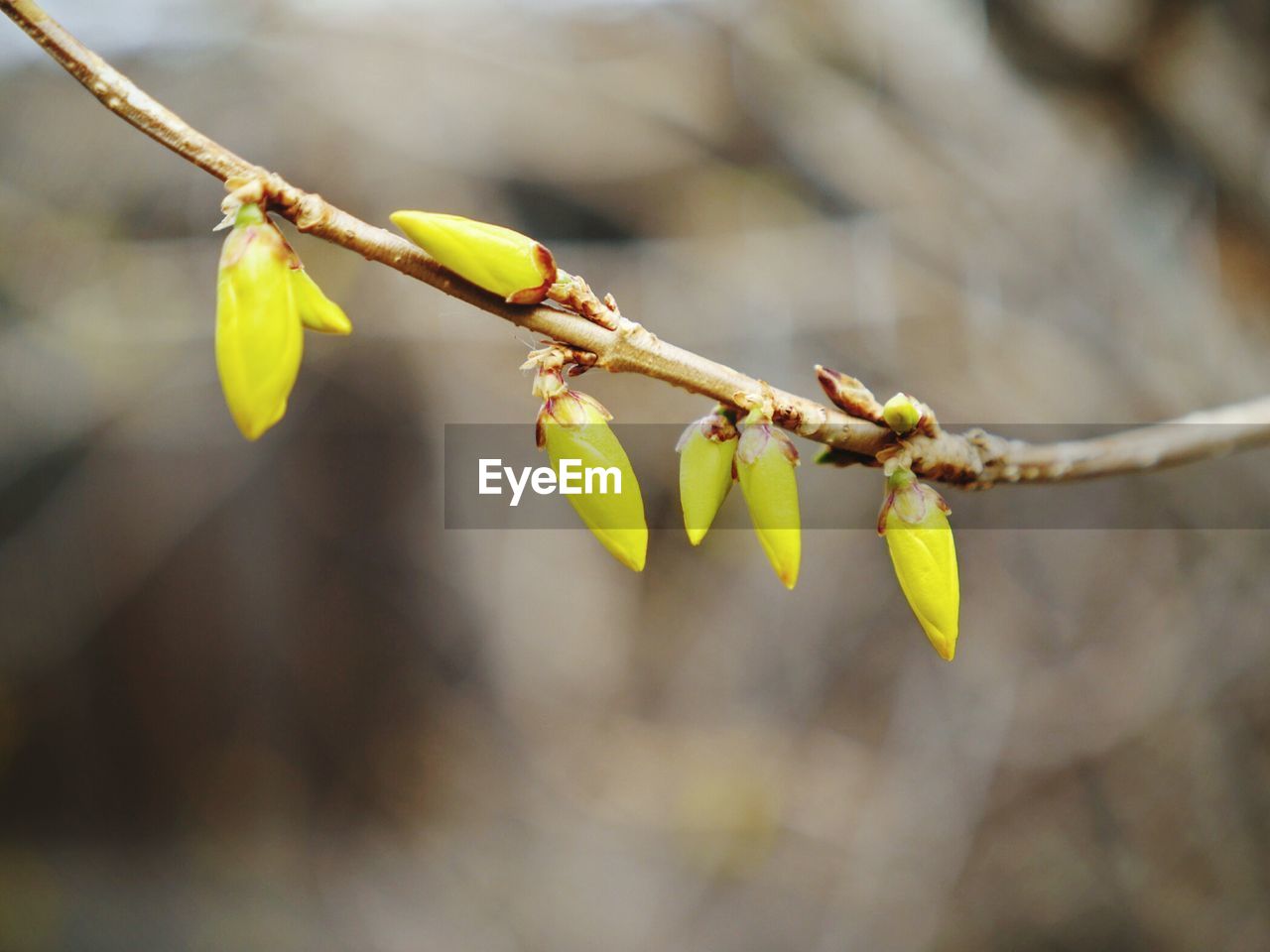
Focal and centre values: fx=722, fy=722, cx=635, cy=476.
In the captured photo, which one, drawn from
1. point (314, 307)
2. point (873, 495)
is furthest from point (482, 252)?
point (873, 495)

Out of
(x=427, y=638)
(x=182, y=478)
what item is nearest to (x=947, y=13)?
(x=427, y=638)

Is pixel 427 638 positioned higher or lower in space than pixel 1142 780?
higher

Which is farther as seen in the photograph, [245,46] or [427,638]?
[427,638]

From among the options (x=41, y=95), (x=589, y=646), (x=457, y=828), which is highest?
(x=41, y=95)

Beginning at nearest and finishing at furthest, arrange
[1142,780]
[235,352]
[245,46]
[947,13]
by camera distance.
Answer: [235,352] < [947,13] < [1142,780] < [245,46]

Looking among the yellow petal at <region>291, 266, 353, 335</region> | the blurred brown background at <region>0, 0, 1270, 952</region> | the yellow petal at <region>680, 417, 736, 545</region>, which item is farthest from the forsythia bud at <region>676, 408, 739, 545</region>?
the blurred brown background at <region>0, 0, 1270, 952</region>

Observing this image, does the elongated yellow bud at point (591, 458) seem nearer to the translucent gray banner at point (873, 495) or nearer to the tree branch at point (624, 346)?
the tree branch at point (624, 346)

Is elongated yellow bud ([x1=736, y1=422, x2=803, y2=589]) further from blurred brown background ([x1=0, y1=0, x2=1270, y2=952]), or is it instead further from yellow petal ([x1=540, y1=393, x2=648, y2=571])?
blurred brown background ([x1=0, y1=0, x2=1270, y2=952])

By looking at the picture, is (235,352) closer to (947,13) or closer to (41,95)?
(947,13)
